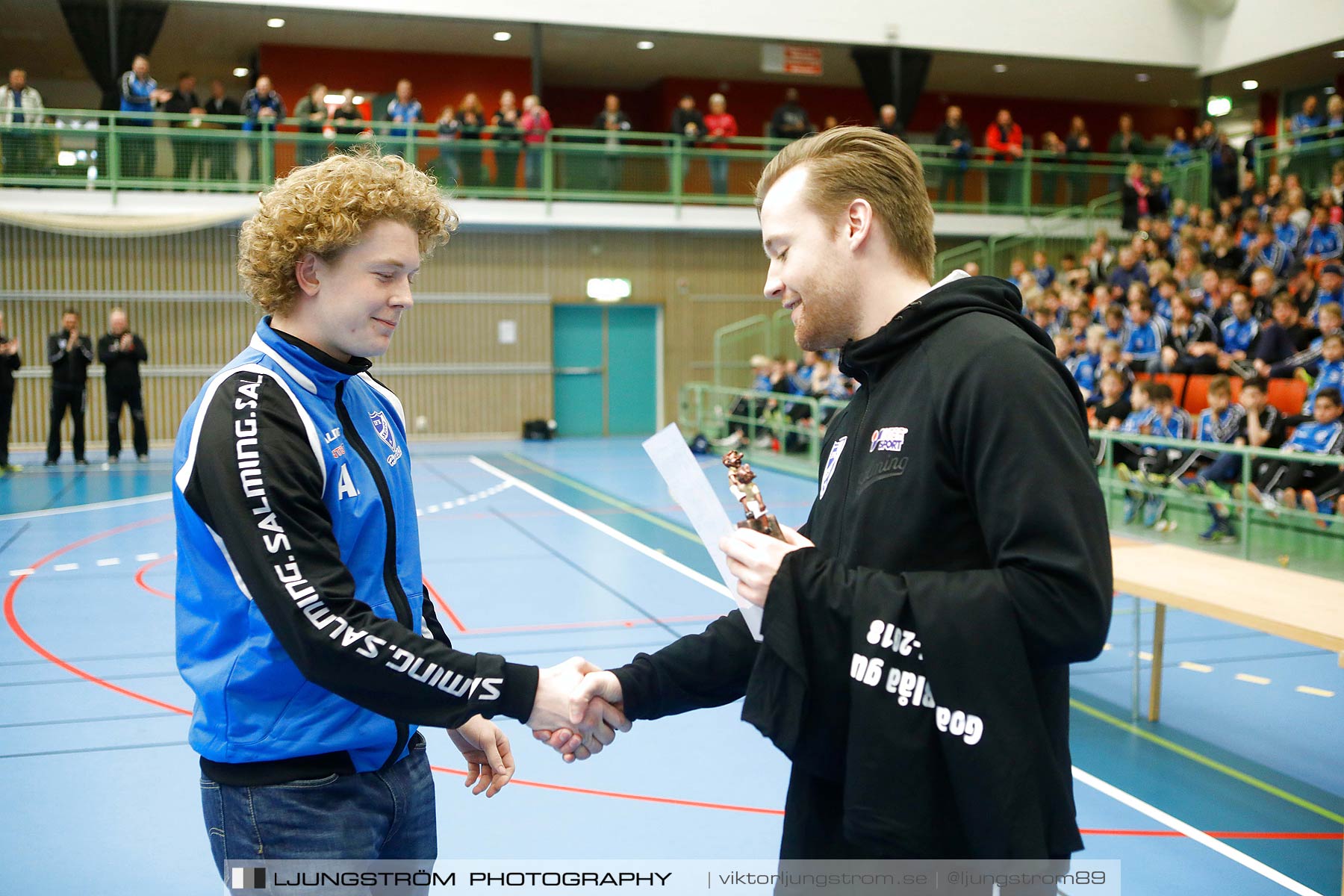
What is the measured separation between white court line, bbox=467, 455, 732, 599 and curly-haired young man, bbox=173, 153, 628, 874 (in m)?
4.36

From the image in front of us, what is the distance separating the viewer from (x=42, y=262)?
18.9 metres

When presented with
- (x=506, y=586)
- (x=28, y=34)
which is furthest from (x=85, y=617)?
(x=28, y=34)

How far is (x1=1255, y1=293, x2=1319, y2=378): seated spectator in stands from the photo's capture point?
39.9 ft

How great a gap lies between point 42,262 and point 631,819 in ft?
60.1

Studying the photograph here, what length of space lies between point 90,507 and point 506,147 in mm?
9519

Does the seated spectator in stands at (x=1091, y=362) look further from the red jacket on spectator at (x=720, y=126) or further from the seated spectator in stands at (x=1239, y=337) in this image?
the red jacket on spectator at (x=720, y=126)

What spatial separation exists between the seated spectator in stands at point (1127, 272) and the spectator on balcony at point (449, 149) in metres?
10.3

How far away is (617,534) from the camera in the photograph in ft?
35.9

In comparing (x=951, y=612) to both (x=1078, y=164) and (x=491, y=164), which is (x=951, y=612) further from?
(x=1078, y=164)

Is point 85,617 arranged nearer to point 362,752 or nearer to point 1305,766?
point 362,752

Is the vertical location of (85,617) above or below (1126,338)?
below

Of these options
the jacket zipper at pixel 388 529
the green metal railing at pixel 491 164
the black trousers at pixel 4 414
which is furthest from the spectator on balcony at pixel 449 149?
the jacket zipper at pixel 388 529

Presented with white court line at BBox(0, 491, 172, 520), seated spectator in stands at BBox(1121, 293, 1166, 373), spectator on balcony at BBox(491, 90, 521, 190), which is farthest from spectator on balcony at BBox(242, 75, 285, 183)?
seated spectator in stands at BBox(1121, 293, 1166, 373)

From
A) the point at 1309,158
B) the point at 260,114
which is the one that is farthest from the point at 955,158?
the point at 260,114
